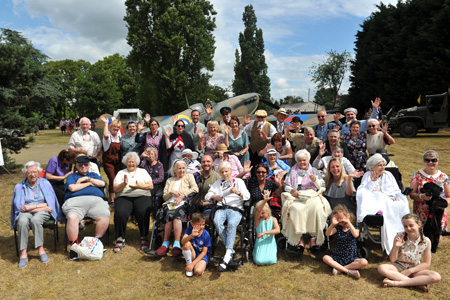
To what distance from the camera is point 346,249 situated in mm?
3613

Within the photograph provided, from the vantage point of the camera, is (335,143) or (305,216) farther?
(335,143)

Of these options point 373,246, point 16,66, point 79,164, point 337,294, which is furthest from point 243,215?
point 16,66

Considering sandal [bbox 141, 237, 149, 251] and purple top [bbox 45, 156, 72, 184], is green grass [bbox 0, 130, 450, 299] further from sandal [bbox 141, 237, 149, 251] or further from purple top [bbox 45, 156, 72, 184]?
purple top [bbox 45, 156, 72, 184]

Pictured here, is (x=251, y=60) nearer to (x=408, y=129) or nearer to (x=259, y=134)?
(x=408, y=129)

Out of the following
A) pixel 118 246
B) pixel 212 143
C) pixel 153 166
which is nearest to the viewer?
pixel 118 246

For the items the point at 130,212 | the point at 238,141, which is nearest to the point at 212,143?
the point at 238,141

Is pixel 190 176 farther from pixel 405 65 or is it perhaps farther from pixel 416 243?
pixel 405 65

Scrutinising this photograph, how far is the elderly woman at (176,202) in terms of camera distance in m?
4.14

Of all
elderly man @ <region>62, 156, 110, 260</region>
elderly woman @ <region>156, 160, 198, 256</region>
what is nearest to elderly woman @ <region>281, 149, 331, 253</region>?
elderly woman @ <region>156, 160, 198, 256</region>

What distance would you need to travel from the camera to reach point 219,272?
12.1ft

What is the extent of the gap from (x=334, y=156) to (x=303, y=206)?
1.08 metres

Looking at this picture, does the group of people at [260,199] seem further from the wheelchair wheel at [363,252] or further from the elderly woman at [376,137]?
the wheelchair wheel at [363,252]

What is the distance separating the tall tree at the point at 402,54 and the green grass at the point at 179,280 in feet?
64.4

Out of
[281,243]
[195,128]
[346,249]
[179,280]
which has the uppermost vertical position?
[195,128]
